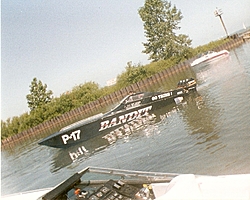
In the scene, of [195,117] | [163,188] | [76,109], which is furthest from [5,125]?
[163,188]

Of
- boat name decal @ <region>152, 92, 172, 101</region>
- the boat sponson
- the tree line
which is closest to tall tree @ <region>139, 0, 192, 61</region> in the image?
the tree line

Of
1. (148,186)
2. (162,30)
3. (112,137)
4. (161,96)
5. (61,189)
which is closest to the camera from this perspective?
(148,186)

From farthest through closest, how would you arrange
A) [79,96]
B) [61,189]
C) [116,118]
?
[79,96] → [116,118] → [61,189]

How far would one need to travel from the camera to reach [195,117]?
19.7 ft

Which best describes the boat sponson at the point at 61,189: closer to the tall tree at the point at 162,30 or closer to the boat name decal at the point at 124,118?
the boat name decal at the point at 124,118

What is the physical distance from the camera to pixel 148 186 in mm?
2080

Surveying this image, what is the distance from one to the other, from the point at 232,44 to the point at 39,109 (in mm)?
14335

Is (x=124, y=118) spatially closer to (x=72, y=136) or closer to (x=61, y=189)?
(x=72, y=136)

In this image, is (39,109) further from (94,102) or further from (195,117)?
(195,117)

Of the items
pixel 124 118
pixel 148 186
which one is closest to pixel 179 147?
pixel 148 186

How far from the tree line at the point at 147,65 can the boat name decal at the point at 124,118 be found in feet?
24.0

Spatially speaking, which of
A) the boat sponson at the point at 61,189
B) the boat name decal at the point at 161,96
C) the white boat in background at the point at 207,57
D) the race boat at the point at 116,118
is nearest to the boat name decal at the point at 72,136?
the race boat at the point at 116,118

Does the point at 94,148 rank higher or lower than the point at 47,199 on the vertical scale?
lower

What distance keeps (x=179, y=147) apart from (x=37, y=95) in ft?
61.2
